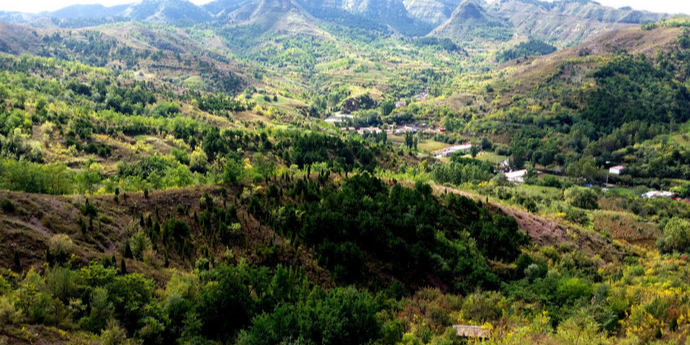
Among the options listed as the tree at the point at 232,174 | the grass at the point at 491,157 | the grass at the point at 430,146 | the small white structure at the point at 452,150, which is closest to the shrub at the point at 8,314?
the tree at the point at 232,174

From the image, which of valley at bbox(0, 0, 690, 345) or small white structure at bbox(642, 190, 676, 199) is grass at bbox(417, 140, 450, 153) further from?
small white structure at bbox(642, 190, 676, 199)

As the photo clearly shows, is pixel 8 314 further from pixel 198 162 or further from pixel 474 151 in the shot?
pixel 474 151

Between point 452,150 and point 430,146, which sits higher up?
point 452,150

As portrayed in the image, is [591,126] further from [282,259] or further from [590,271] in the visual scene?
[282,259]

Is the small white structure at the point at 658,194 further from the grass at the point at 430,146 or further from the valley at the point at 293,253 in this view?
the grass at the point at 430,146

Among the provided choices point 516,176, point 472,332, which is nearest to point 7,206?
point 472,332

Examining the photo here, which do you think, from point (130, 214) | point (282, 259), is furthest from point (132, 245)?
point (282, 259)
